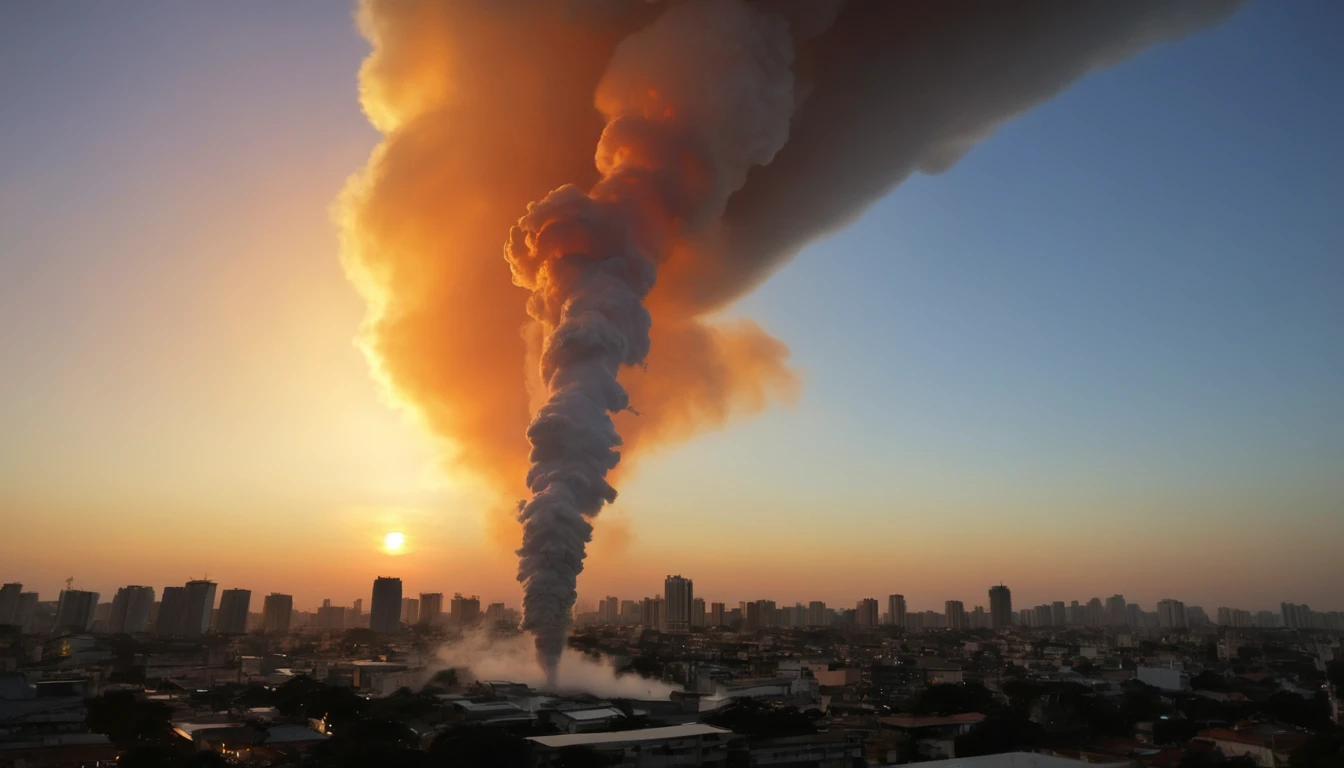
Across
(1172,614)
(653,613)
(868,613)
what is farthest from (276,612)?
(1172,614)

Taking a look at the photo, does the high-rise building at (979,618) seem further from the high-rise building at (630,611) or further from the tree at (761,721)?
the tree at (761,721)

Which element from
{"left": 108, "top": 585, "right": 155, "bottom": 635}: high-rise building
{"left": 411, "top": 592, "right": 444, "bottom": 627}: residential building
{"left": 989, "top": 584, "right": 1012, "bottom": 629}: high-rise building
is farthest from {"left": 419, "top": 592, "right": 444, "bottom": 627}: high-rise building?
{"left": 989, "top": 584, "right": 1012, "bottom": 629}: high-rise building

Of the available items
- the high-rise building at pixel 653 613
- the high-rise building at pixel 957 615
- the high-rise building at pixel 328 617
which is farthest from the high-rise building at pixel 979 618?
the high-rise building at pixel 328 617

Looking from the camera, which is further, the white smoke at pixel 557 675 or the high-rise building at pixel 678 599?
the high-rise building at pixel 678 599

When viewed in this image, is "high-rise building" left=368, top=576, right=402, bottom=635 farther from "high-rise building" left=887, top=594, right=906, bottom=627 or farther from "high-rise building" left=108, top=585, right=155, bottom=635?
"high-rise building" left=887, top=594, right=906, bottom=627

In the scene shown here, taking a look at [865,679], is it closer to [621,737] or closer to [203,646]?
[621,737]

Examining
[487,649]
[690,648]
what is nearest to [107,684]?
[487,649]

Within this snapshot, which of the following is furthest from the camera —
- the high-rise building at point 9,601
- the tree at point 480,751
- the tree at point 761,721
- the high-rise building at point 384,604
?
the high-rise building at point 384,604
